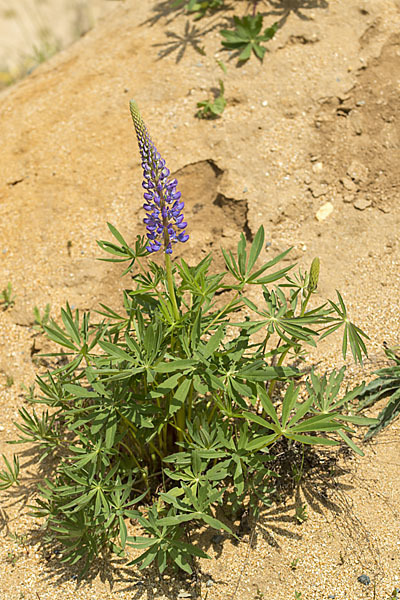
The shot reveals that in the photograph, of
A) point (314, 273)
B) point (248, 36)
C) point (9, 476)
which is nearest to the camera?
point (314, 273)

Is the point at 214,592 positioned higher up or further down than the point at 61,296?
further down

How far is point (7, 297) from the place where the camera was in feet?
12.4

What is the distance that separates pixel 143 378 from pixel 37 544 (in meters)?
1.01

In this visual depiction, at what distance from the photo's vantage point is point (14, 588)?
266 cm

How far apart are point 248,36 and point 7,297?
9.17ft

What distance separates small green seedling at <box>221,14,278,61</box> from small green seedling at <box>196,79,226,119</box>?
44 centimetres

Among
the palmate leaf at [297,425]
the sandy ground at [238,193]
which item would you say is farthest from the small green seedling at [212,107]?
the palmate leaf at [297,425]

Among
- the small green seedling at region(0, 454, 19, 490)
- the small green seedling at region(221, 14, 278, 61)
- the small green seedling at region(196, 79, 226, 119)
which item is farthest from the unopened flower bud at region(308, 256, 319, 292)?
the small green seedling at region(221, 14, 278, 61)

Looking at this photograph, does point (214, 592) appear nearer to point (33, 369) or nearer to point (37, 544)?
point (37, 544)

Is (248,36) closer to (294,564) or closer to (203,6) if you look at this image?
(203,6)

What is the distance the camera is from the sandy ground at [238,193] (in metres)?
2.64

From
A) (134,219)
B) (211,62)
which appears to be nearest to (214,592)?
(134,219)

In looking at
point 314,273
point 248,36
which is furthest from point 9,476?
point 248,36

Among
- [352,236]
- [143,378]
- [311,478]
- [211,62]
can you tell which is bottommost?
[311,478]
